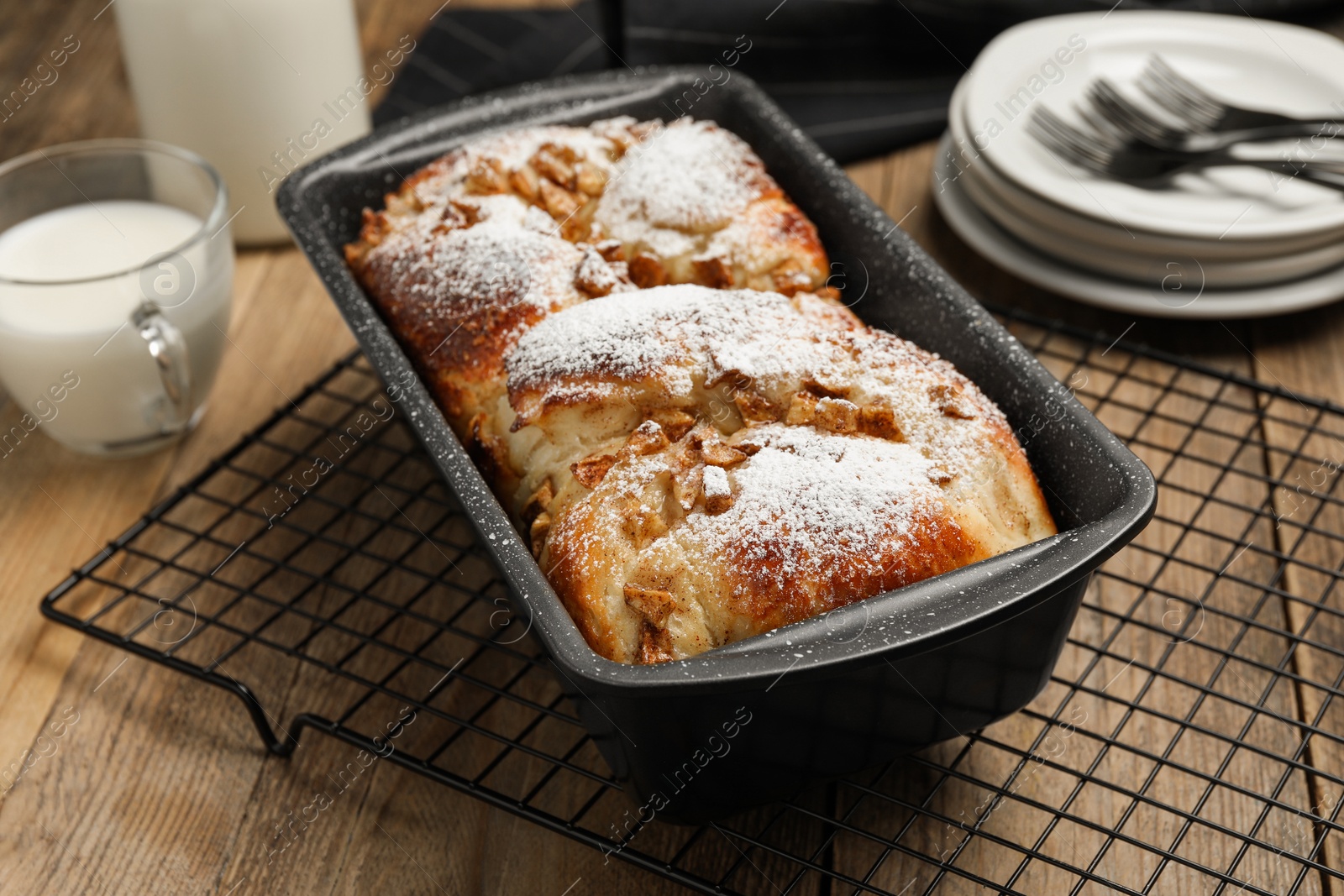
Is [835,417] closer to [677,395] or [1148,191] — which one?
[677,395]

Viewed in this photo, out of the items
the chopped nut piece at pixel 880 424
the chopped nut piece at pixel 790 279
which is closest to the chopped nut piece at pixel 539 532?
the chopped nut piece at pixel 880 424

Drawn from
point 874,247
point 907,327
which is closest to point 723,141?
point 874,247

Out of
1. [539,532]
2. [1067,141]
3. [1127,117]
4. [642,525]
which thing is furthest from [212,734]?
[1127,117]

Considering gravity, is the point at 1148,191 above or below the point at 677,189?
below

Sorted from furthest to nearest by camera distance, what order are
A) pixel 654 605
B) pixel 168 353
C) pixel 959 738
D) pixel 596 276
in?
pixel 168 353 < pixel 596 276 < pixel 959 738 < pixel 654 605

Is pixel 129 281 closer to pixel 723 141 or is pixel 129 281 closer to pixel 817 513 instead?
pixel 723 141

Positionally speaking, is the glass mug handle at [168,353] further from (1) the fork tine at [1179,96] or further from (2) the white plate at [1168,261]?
(1) the fork tine at [1179,96]
